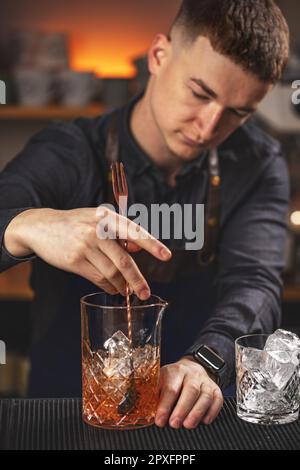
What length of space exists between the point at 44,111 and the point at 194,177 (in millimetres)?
789

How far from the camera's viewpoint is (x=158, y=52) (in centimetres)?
167

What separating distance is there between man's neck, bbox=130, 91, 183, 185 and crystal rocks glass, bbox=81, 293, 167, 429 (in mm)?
723

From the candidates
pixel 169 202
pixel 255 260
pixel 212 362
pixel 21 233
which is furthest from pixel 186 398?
pixel 169 202

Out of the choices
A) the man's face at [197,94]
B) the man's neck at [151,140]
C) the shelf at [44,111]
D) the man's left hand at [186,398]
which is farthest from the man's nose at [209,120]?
the shelf at [44,111]

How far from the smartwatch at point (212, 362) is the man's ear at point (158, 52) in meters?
0.63

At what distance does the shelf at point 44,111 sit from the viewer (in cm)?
243

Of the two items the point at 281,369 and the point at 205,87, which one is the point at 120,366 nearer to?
the point at 281,369

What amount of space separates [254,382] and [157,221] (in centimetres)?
74

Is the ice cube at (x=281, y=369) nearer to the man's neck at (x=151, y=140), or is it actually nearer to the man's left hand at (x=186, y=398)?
the man's left hand at (x=186, y=398)

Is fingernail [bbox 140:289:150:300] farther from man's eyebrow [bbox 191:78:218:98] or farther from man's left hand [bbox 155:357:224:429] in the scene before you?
man's eyebrow [bbox 191:78:218:98]

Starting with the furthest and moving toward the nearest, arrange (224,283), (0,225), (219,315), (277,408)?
(224,283) → (219,315) → (0,225) → (277,408)

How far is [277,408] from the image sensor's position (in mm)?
1067
